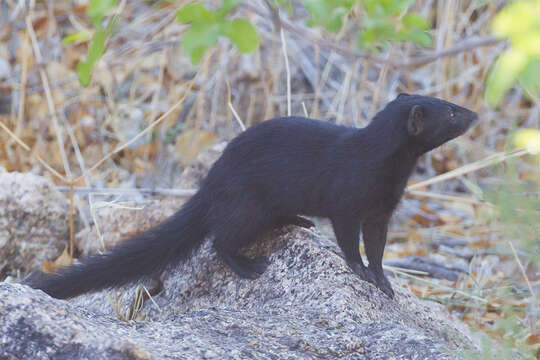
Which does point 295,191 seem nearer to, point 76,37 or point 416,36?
point 416,36

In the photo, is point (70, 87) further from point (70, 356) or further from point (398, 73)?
point (70, 356)

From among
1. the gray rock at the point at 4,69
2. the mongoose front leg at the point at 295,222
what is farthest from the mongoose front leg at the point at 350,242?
the gray rock at the point at 4,69

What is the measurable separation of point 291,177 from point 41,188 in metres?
1.40

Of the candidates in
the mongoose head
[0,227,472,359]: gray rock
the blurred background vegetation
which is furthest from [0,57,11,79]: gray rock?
the mongoose head

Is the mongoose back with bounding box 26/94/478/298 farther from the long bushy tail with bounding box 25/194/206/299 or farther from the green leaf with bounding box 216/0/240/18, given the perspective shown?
the green leaf with bounding box 216/0/240/18

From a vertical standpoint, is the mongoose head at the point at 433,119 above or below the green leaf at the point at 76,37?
below

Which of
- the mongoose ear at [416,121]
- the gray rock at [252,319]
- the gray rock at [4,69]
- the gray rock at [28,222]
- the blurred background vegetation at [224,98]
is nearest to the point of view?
the gray rock at [252,319]

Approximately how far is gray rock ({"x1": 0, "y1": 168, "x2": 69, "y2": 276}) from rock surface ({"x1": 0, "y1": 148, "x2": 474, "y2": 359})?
23.2 inches

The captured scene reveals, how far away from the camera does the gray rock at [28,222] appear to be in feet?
10.9

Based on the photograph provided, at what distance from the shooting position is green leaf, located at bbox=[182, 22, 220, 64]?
6.09 feet

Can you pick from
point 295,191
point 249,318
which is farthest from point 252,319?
point 295,191

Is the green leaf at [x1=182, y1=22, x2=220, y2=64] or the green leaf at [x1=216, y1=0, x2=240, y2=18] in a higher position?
the green leaf at [x1=216, y1=0, x2=240, y2=18]

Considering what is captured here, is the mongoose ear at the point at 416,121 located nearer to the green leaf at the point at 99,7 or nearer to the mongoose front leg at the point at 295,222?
the mongoose front leg at the point at 295,222

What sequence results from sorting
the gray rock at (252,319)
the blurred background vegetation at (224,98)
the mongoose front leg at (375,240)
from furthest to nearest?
1. the blurred background vegetation at (224,98)
2. the mongoose front leg at (375,240)
3. the gray rock at (252,319)
